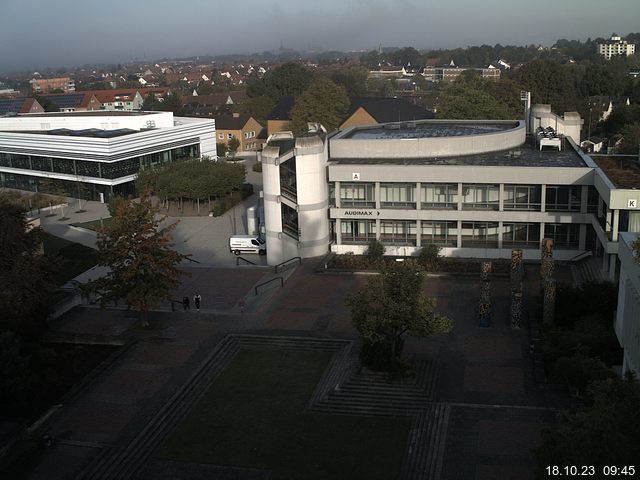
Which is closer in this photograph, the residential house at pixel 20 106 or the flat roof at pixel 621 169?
the flat roof at pixel 621 169

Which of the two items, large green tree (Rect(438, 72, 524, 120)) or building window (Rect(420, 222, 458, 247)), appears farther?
large green tree (Rect(438, 72, 524, 120))

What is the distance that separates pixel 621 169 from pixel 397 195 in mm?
11726

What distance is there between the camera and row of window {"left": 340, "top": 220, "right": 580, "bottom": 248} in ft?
123

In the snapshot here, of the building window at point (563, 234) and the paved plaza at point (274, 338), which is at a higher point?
the building window at point (563, 234)

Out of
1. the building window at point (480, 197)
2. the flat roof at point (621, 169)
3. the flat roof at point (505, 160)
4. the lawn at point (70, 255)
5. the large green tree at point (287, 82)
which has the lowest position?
the lawn at point (70, 255)

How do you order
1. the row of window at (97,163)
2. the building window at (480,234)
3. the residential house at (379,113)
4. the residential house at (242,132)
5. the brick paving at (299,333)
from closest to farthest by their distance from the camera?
the brick paving at (299,333) < the building window at (480,234) < the row of window at (97,163) < the residential house at (379,113) < the residential house at (242,132)

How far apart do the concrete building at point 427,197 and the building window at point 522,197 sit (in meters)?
0.05

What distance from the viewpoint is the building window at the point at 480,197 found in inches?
1491

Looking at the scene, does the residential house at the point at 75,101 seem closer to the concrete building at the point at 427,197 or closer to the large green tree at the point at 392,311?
the concrete building at the point at 427,197

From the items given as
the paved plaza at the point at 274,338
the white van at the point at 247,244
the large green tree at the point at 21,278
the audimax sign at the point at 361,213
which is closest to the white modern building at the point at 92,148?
the white van at the point at 247,244

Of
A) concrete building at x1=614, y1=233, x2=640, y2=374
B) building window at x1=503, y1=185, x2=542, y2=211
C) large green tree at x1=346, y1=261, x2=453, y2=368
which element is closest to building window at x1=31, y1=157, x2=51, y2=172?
building window at x1=503, y1=185, x2=542, y2=211

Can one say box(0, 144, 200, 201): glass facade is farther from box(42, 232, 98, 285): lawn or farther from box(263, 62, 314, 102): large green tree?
box(263, 62, 314, 102): large green tree

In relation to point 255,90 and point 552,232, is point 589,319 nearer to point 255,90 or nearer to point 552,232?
point 552,232

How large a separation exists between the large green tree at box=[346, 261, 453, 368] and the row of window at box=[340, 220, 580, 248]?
47.4ft
